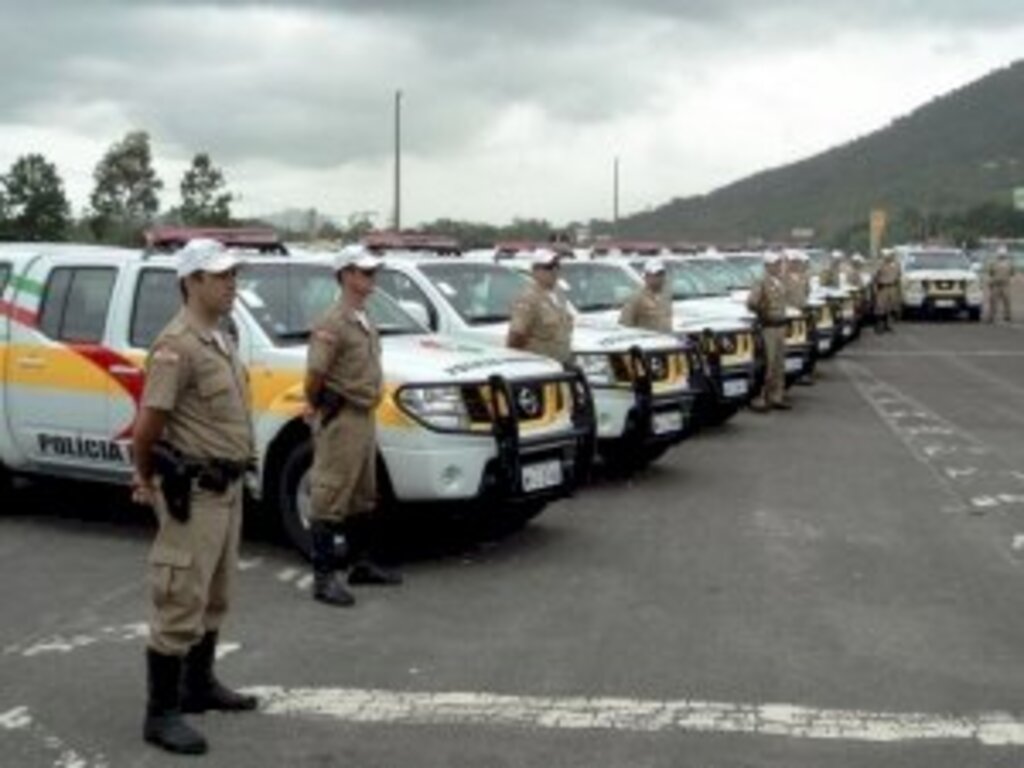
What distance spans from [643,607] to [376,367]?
1754mm

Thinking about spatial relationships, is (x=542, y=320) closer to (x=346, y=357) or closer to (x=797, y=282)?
(x=346, y=357)

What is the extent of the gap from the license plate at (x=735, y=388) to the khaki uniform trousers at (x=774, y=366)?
7.33 ft

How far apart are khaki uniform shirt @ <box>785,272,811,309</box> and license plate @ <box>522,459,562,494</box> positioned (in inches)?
385

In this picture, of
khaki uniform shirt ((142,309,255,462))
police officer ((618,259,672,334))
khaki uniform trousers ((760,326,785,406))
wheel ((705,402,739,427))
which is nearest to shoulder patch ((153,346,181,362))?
khaki uniform shirt ((142,309,255,462))

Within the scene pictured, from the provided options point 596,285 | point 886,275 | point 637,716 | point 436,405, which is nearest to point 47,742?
point 637,716

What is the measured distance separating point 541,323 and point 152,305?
2.88 meters

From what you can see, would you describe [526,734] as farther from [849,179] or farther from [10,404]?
[849,179]

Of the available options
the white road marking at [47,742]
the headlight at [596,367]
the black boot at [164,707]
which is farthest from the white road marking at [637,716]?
the headlight at [596,367]

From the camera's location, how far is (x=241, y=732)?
6.06m

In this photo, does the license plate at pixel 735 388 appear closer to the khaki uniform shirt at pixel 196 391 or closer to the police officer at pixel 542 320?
the police officer at pixel 542 320

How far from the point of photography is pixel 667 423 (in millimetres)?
12320

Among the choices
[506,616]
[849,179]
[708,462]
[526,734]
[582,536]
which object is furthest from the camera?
[849,179]

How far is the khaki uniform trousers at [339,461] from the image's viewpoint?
27.1 feet

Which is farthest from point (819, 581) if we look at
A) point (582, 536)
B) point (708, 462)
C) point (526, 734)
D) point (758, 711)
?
point (708, 462)
